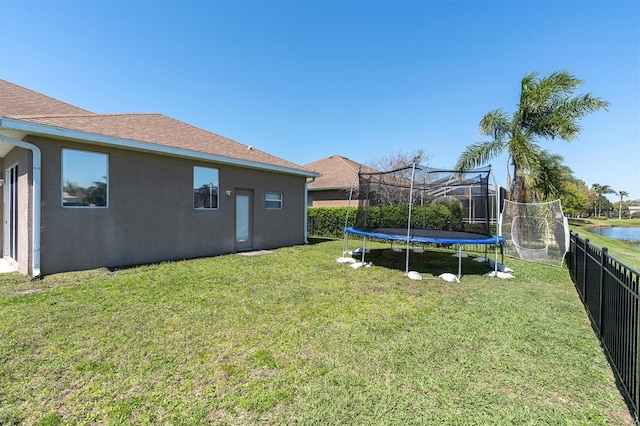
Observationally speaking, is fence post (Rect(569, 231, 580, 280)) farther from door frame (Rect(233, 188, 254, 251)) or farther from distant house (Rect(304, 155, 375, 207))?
distant house (Rect(304, 155, 375, 207))

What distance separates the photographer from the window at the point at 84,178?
623cm

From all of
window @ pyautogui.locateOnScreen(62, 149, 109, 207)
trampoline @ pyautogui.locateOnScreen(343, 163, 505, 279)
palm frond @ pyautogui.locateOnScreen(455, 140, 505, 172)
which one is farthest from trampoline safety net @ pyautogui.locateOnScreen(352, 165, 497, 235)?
window @ pyautogui.locateOnScreen(62, 149, 109, 207)

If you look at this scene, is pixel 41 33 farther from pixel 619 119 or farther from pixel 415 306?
pixel 619 119

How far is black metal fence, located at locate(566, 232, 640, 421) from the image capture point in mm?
2280

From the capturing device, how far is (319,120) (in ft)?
61.1

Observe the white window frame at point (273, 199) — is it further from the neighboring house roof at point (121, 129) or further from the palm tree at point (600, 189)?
the palm tree at point (600, 189)

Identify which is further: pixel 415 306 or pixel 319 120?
pixel 319 120

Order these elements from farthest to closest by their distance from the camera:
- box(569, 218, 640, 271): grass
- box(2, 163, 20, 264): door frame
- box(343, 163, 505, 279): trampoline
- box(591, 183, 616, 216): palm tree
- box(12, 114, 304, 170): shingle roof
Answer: box(591, 183, 616, 216): palm tree
box(569, 218, 640, 271): grass
box(343, 163, 505, 279): trampoline
box(2, 163, 20, 264): door frame
box(12, 114, 304, 170): shingle roof

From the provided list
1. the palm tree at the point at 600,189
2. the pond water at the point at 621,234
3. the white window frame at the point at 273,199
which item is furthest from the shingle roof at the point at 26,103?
the palm tree at the point at 600,189

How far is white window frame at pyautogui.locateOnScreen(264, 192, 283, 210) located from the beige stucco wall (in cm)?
25

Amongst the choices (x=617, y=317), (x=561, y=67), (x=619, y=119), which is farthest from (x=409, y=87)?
(x=617, y=317)

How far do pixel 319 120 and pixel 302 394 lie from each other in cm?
1789

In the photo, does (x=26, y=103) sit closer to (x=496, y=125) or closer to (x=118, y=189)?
(x=118, y=189)

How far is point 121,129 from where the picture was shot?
24.3ft
